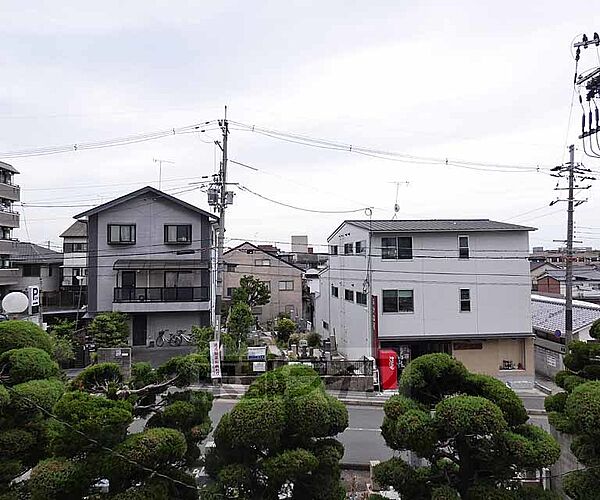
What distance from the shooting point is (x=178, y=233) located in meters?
23.2

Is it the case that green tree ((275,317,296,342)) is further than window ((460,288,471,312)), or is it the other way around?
green tree ((275,317,296,342))

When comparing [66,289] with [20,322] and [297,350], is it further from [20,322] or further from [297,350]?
[20,322]

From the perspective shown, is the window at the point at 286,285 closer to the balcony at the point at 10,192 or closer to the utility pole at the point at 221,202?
the balcony at the point at 10,192

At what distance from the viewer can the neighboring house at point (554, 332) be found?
1834 cm

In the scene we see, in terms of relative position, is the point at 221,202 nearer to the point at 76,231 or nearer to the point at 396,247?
the point at 396,247

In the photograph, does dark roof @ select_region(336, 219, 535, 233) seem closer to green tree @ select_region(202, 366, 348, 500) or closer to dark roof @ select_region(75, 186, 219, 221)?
dark roof @ select_region(75, 186, 219, 221)

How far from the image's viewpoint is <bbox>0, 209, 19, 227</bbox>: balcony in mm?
24031

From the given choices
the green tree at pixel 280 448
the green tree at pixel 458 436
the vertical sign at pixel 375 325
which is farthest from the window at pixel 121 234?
the green tree at pixel 458 436

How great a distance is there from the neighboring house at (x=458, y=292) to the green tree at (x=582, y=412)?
11942 mm

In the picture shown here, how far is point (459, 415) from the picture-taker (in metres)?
5.07

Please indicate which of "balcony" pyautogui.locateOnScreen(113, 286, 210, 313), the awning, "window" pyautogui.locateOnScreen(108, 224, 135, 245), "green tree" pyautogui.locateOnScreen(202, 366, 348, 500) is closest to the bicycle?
"balcony" pyautogui.locateOnScreen(113, 286, 210, 313)

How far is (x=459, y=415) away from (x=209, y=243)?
1941 cm

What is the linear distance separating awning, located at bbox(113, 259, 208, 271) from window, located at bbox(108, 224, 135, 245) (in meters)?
0.88

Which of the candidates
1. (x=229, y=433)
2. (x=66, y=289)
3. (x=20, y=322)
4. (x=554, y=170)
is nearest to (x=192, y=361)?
(x=229, y=433)
